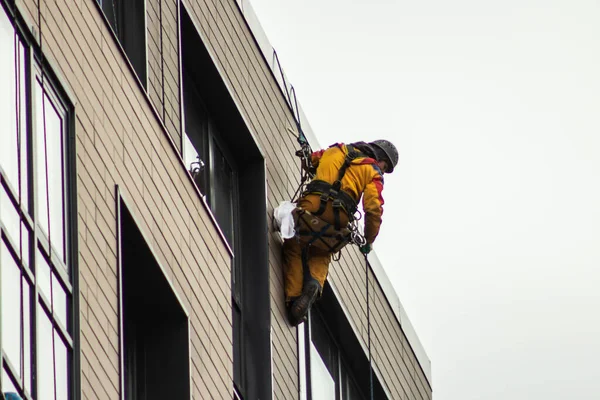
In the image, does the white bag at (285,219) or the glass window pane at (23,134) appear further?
the white bag at (285,219)

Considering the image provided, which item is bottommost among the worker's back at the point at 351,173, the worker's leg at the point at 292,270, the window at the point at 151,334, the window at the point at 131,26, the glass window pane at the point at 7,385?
the glass window pane at the point at 7,385

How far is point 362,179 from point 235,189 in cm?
171

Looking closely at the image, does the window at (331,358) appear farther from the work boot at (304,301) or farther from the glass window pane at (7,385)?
the glass window pane at (7,385)

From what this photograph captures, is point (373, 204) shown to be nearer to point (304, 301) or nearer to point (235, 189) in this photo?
point (304, 301)

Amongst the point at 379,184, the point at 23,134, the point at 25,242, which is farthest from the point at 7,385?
the point at 379,184

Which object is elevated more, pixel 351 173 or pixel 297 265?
pixel 351 173

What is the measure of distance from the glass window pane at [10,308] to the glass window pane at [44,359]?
38 centimetres

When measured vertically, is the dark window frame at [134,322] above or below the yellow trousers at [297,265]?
below

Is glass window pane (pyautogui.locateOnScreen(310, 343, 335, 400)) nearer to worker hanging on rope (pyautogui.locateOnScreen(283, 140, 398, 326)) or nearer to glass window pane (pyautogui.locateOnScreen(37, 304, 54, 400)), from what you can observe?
worker hanging on rope (pyautogui.locateOnScreen(283, 140, 398, 326))

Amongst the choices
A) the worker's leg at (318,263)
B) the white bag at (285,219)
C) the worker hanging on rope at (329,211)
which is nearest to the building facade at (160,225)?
→ the white bag at (285,219)

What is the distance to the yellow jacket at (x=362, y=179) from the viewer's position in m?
24.0

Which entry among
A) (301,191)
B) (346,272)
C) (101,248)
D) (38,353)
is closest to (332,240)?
(301,191)

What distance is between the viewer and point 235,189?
2492 centimetres

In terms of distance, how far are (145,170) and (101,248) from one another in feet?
5.55
